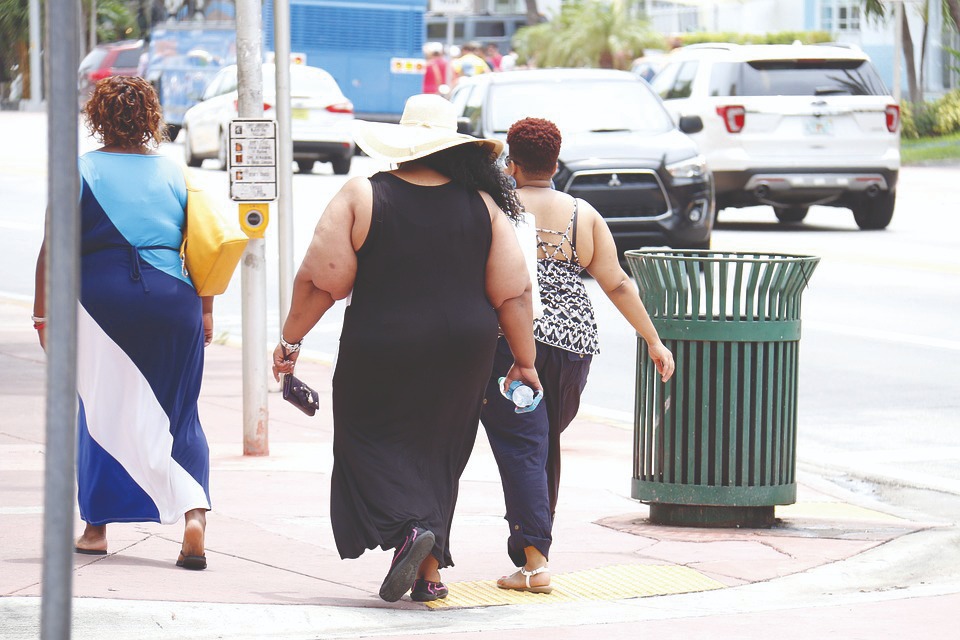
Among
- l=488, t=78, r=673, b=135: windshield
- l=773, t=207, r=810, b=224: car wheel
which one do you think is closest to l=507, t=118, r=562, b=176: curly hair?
l=488, t=78, r=673, b=135: windshield

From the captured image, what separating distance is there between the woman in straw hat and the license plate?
14045 mm

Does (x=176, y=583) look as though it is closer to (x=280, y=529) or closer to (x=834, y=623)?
(x=280, y=529)

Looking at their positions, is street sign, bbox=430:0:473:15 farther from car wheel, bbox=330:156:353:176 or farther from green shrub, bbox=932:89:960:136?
green shrub, bbox=932:89:960:136

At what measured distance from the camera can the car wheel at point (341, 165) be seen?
26484mm

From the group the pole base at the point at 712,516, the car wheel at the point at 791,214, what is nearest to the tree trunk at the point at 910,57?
the car wheel at the point at 791,214

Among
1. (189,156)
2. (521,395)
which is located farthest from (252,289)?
(189,156)

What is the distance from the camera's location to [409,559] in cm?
517

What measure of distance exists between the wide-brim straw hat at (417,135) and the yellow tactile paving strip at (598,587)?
4.77 feet

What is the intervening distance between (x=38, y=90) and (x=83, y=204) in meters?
31.9

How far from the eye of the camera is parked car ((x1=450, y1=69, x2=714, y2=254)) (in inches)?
592

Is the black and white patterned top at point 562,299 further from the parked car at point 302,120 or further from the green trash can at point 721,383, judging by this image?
the parked car at point 302,120

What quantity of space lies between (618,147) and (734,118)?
3.91m

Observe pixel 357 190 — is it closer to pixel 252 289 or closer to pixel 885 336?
pixel 252 289

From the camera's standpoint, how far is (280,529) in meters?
6.50
